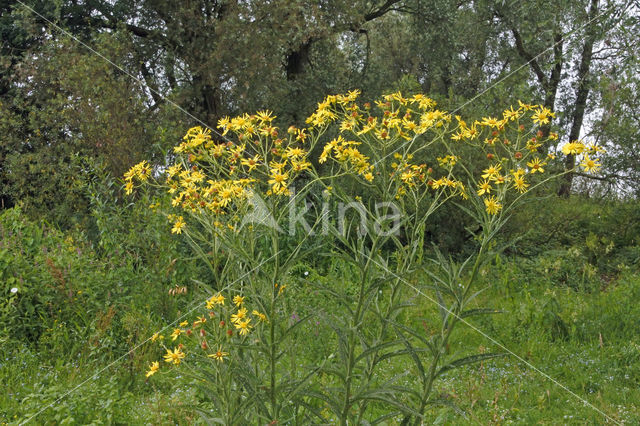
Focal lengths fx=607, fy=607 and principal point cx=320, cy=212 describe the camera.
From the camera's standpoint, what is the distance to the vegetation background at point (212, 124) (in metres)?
3.69

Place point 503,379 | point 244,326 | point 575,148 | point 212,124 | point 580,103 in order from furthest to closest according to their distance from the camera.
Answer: point 580,103 < point 212,124 < point 503,379 < point 575,148 < point 244,326

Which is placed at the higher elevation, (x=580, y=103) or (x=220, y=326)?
(x=580, y=103)

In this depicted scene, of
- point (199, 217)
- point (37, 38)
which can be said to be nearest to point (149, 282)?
point (199, 217)

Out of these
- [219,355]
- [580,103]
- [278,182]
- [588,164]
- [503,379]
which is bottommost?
[503,379]

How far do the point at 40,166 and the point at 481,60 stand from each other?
876 cm

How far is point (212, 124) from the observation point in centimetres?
902

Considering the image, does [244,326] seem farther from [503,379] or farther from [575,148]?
[503,379]

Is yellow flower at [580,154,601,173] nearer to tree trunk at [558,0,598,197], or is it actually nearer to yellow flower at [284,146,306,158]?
yellow flower at [284,146,306,158]

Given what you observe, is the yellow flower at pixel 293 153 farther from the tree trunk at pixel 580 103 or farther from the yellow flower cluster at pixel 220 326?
the tree trunk at pixel 580 103

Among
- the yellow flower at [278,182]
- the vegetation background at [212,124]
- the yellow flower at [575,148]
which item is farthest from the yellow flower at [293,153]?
the vegetation background at [212,124]

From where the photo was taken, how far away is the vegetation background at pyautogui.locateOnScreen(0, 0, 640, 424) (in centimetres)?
369

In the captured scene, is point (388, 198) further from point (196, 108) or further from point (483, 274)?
point (196, 108)

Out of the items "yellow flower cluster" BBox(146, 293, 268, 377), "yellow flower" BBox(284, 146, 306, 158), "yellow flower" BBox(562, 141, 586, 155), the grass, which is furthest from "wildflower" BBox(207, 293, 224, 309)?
"yellow flower" BBox(562, 141, 586, 155)

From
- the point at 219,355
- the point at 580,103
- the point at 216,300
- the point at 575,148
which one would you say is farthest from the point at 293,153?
the point at 580,103
